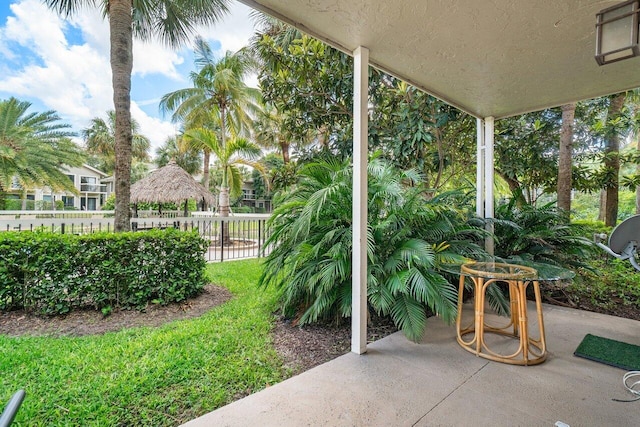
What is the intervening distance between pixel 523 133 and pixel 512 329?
144 inches

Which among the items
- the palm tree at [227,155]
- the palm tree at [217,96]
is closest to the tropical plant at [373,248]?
the palm tree at [227,155]

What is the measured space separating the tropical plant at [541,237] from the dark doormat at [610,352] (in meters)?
1.23

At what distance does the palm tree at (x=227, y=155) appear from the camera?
7645 millimetres

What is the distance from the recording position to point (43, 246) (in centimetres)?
297

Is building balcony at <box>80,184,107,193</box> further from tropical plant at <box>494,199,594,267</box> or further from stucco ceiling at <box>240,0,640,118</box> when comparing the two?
tropical plant at <box>494,199,594,267</box>

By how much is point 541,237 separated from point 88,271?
5.17 metres

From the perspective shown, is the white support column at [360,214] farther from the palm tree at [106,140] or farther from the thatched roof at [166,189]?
the palm tree at [106,140]

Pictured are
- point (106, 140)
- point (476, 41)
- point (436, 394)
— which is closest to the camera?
point (436, 394)

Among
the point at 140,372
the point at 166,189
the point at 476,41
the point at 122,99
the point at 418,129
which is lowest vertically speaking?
the point at 140,372

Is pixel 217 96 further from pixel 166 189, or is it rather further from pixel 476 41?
pixel 476 41

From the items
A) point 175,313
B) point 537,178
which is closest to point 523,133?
point 537,178

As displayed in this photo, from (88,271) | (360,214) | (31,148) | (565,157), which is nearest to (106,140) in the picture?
(31,148)

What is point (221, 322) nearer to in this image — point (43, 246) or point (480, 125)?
→ point (43, 246)

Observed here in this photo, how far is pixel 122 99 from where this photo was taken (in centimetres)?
420
